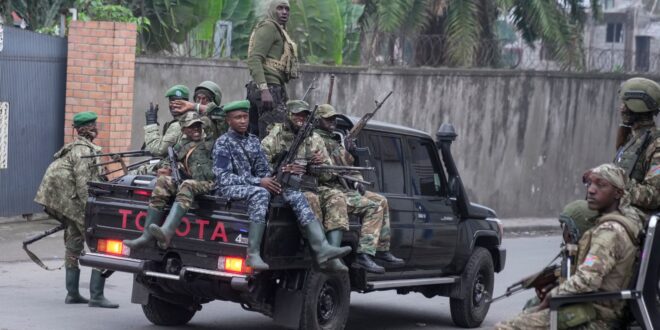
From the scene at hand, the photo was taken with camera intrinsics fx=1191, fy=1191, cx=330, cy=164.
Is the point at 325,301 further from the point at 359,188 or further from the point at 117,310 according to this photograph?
the point at 117,310

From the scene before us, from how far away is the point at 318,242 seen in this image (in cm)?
871

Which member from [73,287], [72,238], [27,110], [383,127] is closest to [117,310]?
[73,287]

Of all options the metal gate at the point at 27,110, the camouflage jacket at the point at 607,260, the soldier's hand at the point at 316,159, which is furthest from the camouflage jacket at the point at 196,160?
the metal gate at the point at 27,110

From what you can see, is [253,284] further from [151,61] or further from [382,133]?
[151,61]

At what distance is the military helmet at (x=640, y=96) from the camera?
7.54m

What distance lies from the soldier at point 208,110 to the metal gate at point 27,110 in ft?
16.2

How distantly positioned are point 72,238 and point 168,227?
7.90ft

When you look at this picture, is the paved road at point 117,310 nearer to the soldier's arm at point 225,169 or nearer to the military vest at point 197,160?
the military vest at point 197,160

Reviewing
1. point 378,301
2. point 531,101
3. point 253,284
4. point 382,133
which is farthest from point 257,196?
point 531,101

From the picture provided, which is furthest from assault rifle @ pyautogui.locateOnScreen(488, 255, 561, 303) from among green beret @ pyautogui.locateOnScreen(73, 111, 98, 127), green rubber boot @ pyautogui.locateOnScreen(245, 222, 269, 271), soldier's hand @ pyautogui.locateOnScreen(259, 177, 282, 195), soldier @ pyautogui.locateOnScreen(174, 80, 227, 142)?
Result: green beret @ pyautogui.locateOnScreen(73, 111, 98, 127)

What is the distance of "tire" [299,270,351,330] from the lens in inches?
349

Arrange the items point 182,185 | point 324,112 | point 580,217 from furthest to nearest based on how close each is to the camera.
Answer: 1. point 324,112
2. point 182,185
3. point 580,217

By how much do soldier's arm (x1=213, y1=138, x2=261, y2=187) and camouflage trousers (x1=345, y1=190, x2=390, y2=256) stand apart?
938 mm

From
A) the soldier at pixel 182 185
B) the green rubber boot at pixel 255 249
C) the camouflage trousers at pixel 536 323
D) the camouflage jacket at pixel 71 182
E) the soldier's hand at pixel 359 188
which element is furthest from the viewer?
the camouflage jacket at pixel 71 182
